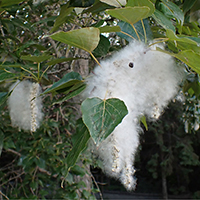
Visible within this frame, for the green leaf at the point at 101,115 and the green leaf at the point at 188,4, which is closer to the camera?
the green leaf at the point at 101,115

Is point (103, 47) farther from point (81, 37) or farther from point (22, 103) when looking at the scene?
point (22, 103)

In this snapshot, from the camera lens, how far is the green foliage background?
1.67 ft

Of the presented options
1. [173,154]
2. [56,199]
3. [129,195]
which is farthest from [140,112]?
[129,195]

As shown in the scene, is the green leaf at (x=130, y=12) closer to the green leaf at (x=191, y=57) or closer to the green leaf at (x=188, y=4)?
the green leaf at (x=191, y=57)

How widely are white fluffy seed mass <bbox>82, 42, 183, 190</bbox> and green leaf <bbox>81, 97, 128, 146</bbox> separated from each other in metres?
0.05

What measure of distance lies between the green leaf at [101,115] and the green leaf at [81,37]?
0.12 m

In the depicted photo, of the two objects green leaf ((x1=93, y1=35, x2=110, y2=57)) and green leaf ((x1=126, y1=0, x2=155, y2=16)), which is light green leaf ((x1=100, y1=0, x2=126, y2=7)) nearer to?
green leaf ((x1=126, y1=0, x2=155, y2=16))

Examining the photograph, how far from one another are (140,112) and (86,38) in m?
0.26

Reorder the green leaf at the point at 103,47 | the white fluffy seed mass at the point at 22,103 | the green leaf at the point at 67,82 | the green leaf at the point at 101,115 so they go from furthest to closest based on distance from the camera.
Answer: the white fluffy seed mass at the point at 22,103 → the green leaf at the point at 103,47 → the green leaf at the point at 67,82 → the green leaf at the point at 101,115

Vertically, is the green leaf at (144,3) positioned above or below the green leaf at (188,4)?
above

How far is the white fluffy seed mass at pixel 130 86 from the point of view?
1.77 ft

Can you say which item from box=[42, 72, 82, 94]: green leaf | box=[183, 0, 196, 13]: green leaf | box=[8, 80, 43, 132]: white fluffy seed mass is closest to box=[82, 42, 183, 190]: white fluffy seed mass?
box=[42, 72, 82, 94]: green leaf

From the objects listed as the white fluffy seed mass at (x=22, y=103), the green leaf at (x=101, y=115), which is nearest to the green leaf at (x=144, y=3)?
the green leaf at (x=101, y=115)

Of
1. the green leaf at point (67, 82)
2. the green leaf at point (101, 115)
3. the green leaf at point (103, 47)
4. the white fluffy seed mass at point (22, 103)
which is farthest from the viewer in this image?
the white fluffy seed mass at point (22, 103)
